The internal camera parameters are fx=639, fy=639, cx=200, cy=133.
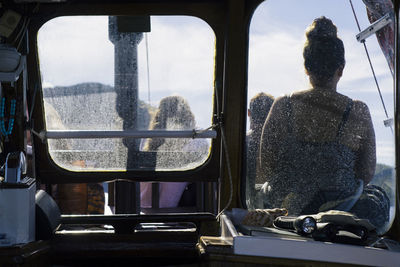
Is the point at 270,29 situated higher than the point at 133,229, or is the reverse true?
the point at 270,29

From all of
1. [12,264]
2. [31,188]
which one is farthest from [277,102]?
[12,264]

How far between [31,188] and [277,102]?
1204mm

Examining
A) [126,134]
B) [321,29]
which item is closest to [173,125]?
[126,134]

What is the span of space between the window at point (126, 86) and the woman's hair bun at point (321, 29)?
0.48 metres

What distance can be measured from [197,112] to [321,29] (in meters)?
0.74

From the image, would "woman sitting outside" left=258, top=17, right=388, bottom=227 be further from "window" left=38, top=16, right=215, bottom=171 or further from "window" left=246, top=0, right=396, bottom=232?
"window" left=38, top=16, right=215, bottom=171

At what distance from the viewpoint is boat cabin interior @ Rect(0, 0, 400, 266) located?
2830 millimetres

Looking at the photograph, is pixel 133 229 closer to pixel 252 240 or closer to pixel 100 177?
pixel 100 177

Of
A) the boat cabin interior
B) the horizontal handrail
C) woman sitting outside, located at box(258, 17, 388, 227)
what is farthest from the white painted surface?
the horizontal handrail

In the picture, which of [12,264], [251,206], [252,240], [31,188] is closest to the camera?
[252,240]

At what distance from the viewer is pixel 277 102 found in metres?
3.01

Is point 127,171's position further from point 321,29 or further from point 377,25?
point 377,25

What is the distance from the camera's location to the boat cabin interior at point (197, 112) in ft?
9.29

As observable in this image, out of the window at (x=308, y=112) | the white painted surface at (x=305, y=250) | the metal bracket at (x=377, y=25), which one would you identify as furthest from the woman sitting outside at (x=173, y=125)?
the white painted surface at (x=305, y=250)
